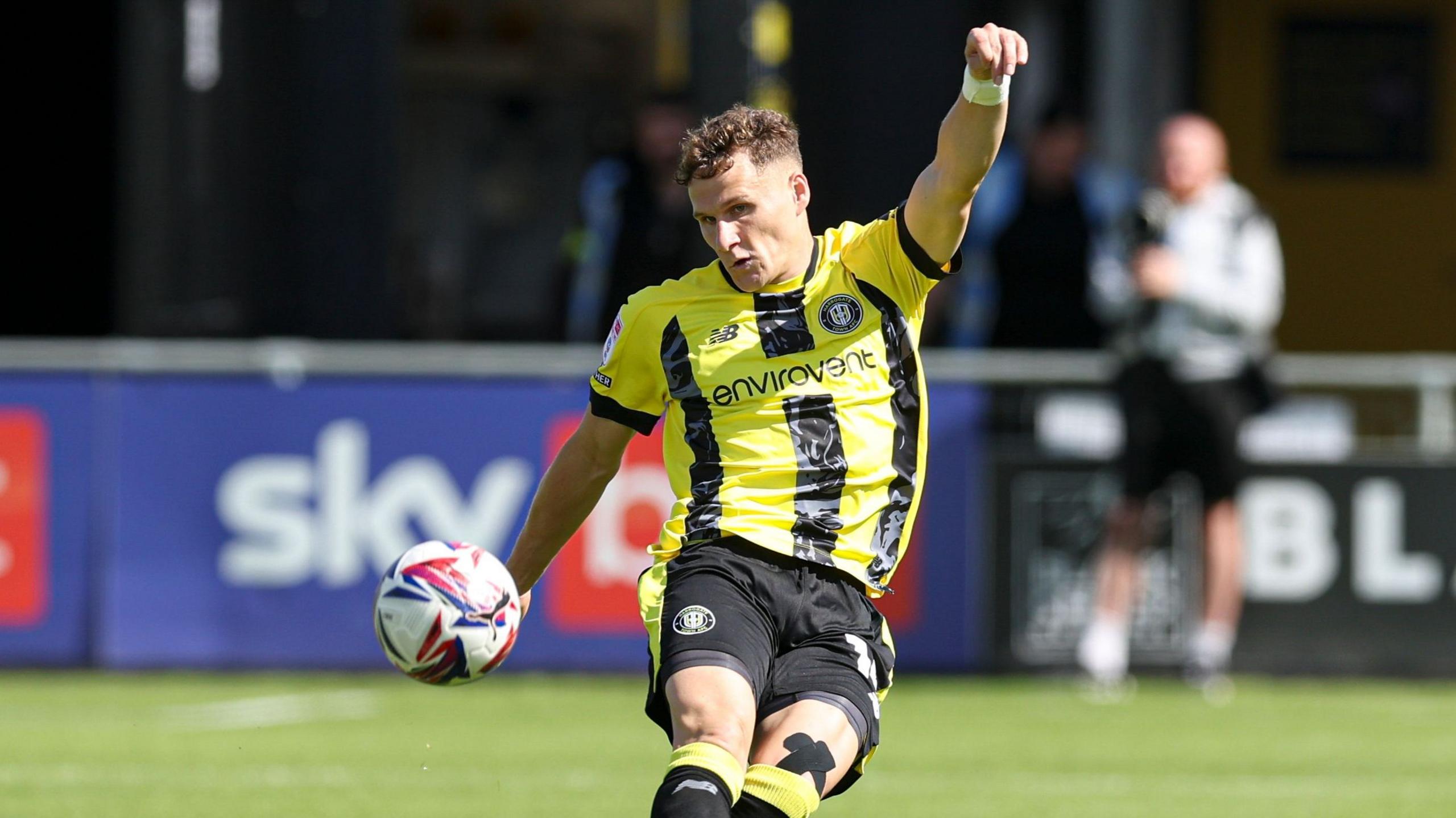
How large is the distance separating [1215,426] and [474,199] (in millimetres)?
7144

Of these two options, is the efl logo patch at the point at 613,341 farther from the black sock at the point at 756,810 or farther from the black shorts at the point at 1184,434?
the black shorts at the point at 1184,434

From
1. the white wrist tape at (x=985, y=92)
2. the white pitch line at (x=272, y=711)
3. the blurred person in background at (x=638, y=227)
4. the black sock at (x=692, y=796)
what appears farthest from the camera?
the blurred person in background at (x=638, y=227)

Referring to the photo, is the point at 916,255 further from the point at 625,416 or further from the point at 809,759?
the point at 809,759

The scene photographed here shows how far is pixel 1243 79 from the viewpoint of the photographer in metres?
17.0

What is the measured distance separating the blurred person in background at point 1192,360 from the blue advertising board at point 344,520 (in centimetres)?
81

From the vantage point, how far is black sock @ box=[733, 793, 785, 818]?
4.94 meters

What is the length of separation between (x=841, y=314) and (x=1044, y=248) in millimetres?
6223

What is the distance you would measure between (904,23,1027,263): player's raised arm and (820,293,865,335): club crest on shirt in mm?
221

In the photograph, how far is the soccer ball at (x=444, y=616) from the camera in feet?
16.9

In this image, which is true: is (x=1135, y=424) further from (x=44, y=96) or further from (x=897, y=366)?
(x=44, y=96)

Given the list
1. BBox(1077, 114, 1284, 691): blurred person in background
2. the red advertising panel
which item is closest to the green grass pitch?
the red advertising panel

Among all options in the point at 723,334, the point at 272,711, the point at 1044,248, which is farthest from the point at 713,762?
the point at 1044,248

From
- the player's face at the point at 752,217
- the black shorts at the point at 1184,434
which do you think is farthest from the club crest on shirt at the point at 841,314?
the black shorts at the point at 1184,434

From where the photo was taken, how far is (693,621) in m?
5.12
